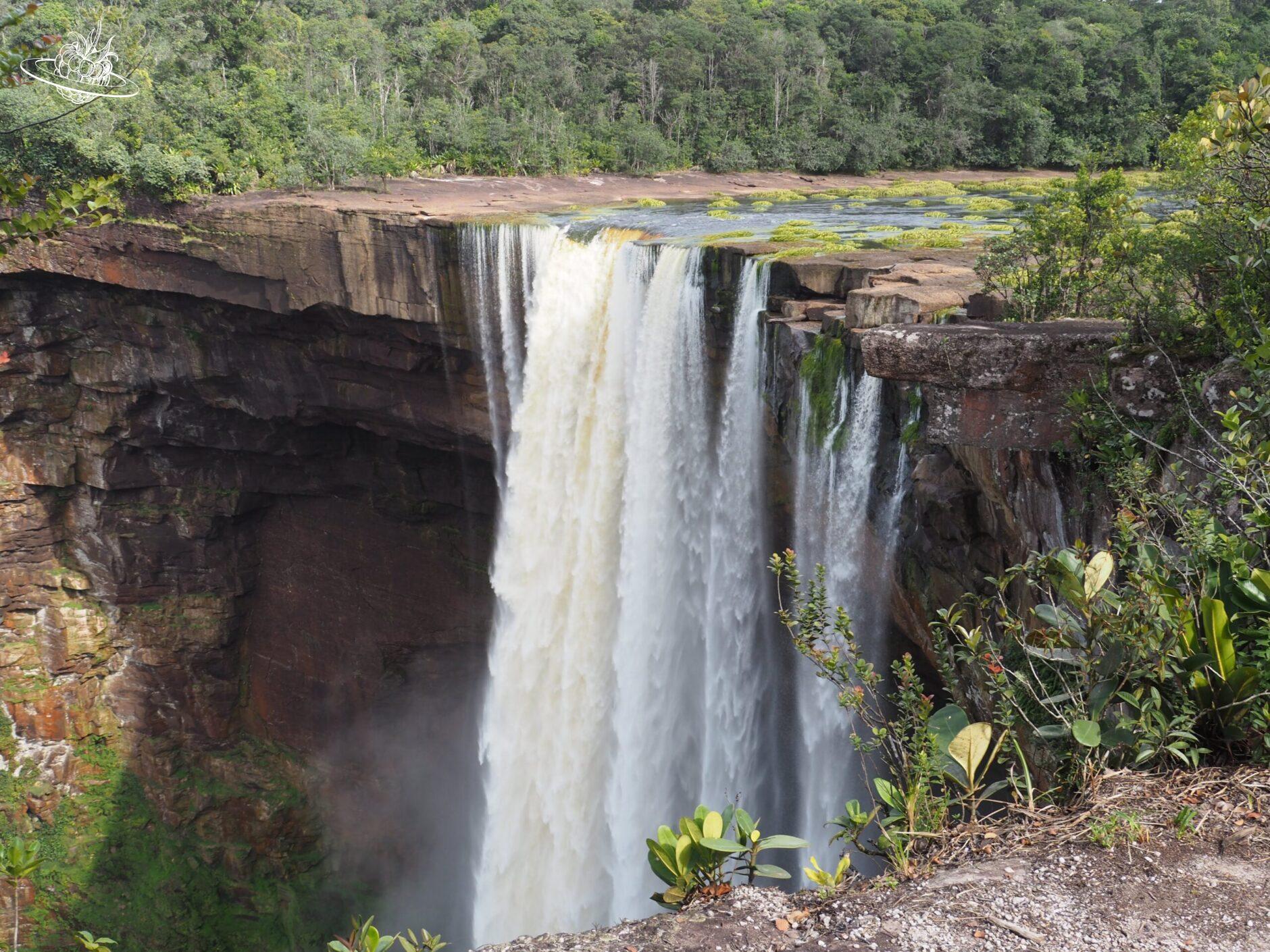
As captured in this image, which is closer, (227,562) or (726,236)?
(726,236)

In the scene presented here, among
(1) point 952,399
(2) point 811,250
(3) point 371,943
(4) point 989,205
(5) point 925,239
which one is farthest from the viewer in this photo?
(4) point 989,205

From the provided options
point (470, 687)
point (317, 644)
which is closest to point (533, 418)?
point (470, 687)

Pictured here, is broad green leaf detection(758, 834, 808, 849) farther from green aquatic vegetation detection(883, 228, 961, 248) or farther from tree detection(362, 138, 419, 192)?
tree detection(362, 138, 419, 192)

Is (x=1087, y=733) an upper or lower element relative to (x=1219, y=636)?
lower

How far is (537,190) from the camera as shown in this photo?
2292 cm

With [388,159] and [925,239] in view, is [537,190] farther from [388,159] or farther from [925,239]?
[925,239]

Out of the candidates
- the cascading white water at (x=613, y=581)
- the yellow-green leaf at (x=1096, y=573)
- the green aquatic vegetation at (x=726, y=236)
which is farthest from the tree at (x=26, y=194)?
the green aquatic vegetation at (x=726, y=236)

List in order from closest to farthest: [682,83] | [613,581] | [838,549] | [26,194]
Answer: [26,194]
[838,549]
[613,581]
[682,83]

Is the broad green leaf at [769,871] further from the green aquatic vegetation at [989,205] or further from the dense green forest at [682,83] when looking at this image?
the dense green forest at [682,83]

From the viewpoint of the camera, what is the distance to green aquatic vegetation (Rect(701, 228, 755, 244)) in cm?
1394

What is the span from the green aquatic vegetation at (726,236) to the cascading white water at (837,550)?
4.09 meters

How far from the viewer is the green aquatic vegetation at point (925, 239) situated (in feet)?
46.7

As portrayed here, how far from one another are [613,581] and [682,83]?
67.6 feet

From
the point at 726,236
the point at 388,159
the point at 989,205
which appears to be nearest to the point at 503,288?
the point at 726,236
